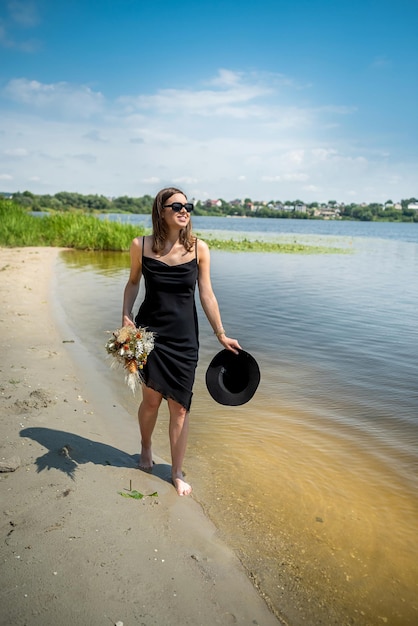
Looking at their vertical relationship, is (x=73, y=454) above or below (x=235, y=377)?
below

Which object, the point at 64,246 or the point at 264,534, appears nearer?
the point at 264,534

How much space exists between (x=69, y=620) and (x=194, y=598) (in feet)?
2.10

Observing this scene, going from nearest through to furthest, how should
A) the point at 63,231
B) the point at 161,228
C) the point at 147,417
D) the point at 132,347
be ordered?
the point at 132,347 < the point at 161,228 < the point at 147,417 < the point at 63,231

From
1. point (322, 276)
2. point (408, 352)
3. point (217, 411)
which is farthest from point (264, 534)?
point (322, 276)

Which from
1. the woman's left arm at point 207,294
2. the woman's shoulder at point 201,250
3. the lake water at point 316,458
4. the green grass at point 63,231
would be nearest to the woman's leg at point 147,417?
the lake water at point 316,458

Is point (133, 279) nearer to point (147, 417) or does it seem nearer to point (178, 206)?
point (178, 206)

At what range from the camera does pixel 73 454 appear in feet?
13.4

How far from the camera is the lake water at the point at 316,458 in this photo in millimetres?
3051

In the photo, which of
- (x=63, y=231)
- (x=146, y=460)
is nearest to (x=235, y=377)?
(x=146, y=460)

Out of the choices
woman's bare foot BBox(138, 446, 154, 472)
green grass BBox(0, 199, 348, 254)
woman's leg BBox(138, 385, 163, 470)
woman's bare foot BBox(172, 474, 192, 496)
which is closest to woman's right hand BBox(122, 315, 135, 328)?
woman's leg BBox(138, 385, 163, 470)

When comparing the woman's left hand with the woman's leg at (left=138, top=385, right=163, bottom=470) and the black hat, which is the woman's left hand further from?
the woman's leg at (left=138, top=385, right=163, bottom=470)

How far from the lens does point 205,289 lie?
378cm

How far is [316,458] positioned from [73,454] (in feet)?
7.33

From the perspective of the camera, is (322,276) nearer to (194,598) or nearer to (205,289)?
(205,289)
